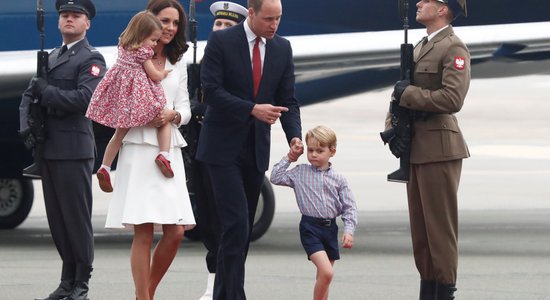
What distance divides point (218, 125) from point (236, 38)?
1.51 feet

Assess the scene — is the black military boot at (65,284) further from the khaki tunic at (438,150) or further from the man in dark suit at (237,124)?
the khaki tunic at (438,150)

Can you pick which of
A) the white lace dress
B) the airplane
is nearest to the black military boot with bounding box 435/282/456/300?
the white lace dress

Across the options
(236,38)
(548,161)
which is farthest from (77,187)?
(548,161)

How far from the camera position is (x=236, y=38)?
8.16 m

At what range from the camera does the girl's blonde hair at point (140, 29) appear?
8125mm

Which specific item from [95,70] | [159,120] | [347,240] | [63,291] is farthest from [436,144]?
[63,291]

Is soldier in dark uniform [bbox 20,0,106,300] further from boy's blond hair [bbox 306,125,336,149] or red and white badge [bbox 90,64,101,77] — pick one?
boy's blond hair [bbox 306,125,336,149]

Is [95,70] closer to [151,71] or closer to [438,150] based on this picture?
[151,71]

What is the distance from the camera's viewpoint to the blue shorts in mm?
8242

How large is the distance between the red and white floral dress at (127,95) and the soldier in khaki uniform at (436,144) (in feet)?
4.40

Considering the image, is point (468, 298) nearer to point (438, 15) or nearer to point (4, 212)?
point (438, 15)

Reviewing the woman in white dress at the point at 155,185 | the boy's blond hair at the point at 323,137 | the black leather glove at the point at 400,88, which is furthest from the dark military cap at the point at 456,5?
the woman in white dress at the point at 155,185

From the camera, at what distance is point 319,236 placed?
8281 mm

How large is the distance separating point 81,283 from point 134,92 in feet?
4.16
